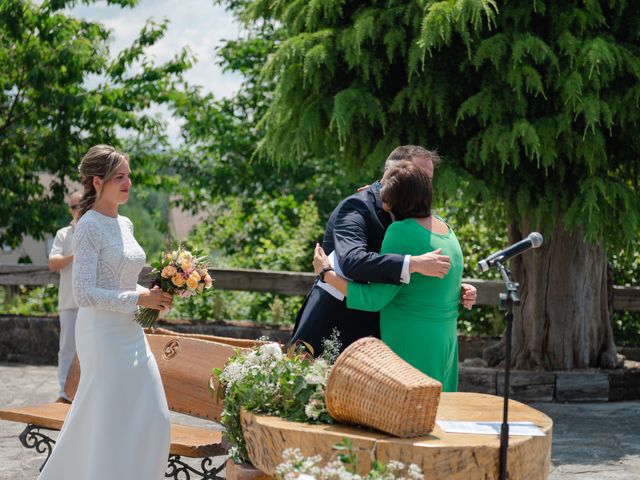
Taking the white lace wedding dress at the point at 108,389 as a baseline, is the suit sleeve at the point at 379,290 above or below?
above

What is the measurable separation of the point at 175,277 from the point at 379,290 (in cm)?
123

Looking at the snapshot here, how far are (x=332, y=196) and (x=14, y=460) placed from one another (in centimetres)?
1255

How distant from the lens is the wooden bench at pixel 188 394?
525 centimetres

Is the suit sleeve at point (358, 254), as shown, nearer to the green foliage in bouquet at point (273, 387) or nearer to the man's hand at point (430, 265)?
the man's hand at point (430, 265)

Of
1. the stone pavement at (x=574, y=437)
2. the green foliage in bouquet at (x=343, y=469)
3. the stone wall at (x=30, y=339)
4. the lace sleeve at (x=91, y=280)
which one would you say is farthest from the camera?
the stone wall at (x=30, y=339)

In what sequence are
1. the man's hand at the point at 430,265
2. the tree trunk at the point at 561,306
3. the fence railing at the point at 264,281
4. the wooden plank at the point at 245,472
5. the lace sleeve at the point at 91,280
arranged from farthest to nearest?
the fence railing at the point at 264,281, the tree trunk at the point at 561,306, the lace sleeve at the point at 91,280, the man's hand at the point at 430,265, the wooden plank at the point at 245,472

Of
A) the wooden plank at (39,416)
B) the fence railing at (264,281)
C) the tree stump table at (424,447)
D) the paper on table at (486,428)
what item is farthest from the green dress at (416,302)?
the fence railing at (264,281)

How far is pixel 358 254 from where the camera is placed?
445 centimetres

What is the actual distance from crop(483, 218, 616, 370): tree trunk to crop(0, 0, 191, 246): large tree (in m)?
6.79

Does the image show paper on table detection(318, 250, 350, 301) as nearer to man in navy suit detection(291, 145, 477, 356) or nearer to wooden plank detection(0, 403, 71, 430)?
man in navy suit detection(291, 145, 477, 356)

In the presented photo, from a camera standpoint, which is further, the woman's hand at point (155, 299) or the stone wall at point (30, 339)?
the stone wall at point (30, 339)

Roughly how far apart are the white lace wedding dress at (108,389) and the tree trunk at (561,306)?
18.9 ft

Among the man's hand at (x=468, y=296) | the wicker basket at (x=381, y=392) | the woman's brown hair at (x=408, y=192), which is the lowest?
the wicker basket at (x=381, y=392)

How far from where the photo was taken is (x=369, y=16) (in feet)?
27.9
